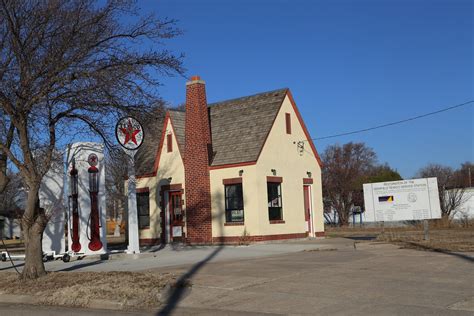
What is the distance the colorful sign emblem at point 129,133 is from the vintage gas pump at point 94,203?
3.10 metres

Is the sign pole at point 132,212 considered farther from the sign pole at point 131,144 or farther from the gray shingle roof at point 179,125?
the gray shingle roof at point 179,125

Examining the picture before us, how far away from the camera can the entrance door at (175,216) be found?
85.7 feet

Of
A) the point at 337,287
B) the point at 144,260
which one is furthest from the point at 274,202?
the point at 337,287

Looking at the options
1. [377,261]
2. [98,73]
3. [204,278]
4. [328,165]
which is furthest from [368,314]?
[328,165]

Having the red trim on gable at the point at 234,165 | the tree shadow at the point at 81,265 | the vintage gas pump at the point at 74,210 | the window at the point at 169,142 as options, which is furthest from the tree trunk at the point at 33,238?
the window at the point at 169,142

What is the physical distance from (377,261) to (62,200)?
12.3m

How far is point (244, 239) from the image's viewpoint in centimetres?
2392

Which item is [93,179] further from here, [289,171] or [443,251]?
[443,251]

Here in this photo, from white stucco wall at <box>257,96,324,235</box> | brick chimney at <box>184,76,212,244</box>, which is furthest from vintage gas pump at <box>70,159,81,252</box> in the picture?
white stucco wall at <box>257,96,324,235</box>

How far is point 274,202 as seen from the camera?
81.5ft

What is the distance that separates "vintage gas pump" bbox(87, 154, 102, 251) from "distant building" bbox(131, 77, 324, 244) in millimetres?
3472

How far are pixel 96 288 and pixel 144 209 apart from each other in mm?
16919

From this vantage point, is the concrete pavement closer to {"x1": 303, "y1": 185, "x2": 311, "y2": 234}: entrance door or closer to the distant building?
the distant building

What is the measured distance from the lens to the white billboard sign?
2138 centimetres
